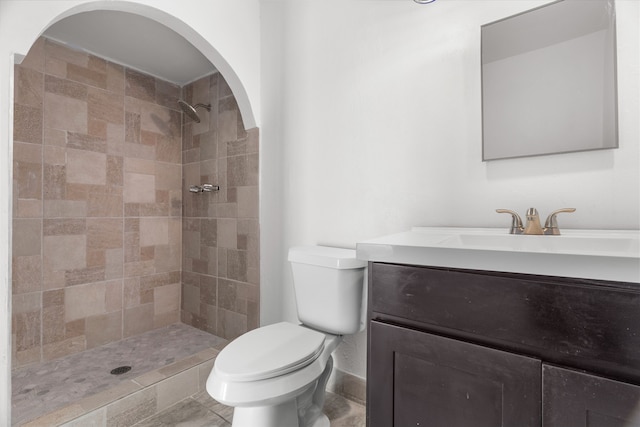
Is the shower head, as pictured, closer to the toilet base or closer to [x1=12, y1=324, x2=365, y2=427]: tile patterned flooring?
[x1=12, y1=324, x2=365, y2=427]: tile patterned flooring

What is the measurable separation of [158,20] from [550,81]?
5.84 feet

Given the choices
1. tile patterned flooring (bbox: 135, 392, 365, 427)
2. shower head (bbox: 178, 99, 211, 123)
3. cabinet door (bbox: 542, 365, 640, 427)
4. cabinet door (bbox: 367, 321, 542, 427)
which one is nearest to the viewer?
cabinet door (bbox: 542, 365, 640, 427)

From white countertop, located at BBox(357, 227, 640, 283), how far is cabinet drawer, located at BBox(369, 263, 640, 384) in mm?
22

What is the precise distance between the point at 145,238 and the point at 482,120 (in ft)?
8.00

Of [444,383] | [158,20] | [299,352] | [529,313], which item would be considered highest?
[158,20]

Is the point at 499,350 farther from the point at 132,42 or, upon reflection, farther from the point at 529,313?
the point at 132,42

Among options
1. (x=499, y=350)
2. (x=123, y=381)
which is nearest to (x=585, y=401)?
(x=499, y=350)

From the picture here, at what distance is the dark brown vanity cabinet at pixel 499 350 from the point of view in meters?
0.64

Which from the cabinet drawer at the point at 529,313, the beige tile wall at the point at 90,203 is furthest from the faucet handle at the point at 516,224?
the beige tile wall at the point at 90,203

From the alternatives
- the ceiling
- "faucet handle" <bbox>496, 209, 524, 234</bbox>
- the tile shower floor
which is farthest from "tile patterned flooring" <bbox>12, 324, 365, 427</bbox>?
the ceiling

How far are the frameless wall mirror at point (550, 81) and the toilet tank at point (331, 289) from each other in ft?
2.41

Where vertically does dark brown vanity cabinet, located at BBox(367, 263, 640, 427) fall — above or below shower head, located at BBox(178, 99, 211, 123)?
below

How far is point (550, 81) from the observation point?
1.16 m

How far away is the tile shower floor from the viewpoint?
1.58 m
